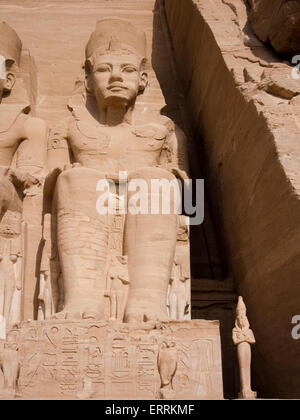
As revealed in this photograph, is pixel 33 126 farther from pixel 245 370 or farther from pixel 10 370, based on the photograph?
pixel 245 370

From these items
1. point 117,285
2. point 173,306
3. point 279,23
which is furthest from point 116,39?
point 173,306

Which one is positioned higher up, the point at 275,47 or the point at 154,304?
the point at 275,47

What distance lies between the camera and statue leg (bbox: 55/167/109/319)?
4328 mm

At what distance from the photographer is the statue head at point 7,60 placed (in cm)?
588

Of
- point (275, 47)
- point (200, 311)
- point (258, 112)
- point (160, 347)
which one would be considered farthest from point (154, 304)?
point (275, 47)

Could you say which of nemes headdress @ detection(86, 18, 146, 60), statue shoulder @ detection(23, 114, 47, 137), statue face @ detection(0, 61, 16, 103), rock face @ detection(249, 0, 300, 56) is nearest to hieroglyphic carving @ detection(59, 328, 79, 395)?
statue shoulder @ detection(23, 114, 47, 137)

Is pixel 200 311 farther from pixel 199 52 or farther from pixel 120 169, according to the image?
pixel 199 52

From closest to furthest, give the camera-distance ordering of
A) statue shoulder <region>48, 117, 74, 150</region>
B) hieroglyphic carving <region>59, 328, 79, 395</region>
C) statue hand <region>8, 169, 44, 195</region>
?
hieroglyphic carving <region>59, 328, 79, 395</region>, statue hand <region>8, 169, 44, 195</region>, statue shoulder <region>48, 117, 74, 150</region>

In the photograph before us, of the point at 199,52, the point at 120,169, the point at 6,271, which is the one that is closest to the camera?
the point at 6,271

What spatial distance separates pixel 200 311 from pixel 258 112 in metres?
1.78

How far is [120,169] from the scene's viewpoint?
5.27 m

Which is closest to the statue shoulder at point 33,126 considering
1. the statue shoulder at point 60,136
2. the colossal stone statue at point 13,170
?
the colossal stone statue at point 13,170

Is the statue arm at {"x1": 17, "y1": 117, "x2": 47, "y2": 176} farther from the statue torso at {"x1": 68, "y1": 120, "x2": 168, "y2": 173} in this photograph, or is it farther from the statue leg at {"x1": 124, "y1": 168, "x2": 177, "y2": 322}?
the statue leg at {"x1": 124, "y1": 168, "x2": 177, "y2": 322}

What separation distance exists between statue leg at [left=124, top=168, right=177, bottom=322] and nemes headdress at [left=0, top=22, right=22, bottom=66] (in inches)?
83.4
